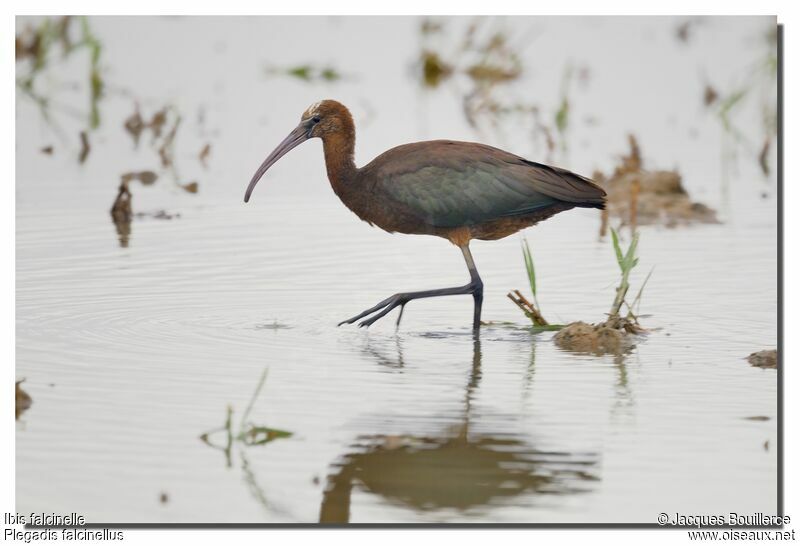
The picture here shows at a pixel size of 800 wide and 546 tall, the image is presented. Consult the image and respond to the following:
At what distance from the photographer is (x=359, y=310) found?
9.44 meters

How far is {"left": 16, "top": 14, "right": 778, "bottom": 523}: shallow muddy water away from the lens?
6184 mm

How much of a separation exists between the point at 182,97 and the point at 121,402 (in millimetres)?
9988


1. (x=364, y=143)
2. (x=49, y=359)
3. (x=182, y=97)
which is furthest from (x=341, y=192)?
(x=182, y=97)

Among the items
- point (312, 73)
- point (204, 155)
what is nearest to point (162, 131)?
point (204, 155)

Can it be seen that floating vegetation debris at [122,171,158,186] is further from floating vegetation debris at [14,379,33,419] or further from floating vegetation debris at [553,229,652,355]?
floating vegetation debris at [14,379,33,419]

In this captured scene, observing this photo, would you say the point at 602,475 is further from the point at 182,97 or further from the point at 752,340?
the point at 182,97

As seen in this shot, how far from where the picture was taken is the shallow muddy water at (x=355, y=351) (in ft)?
20.3

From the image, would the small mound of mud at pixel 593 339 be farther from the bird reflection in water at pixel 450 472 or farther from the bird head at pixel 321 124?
the bird head at pixel 321 124

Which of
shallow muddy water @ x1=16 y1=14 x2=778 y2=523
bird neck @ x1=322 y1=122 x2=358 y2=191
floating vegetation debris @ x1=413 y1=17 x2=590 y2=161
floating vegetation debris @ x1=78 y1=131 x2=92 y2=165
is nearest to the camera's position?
shallow muddy water @ x1=16 y1=14 x2=778 y2=523

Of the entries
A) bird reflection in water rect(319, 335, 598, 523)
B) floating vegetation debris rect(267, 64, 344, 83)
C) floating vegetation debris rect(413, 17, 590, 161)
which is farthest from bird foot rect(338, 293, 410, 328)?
floating vegetation debris rect(267, 64, 344, 83)

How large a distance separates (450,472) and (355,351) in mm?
2136

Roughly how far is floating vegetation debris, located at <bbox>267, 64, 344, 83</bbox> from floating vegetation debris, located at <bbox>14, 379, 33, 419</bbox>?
1071cm

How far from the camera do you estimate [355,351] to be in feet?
27.6

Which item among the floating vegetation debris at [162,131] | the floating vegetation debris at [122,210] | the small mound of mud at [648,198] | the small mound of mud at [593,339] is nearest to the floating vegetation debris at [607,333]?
the small mound of mud at [593,339]
